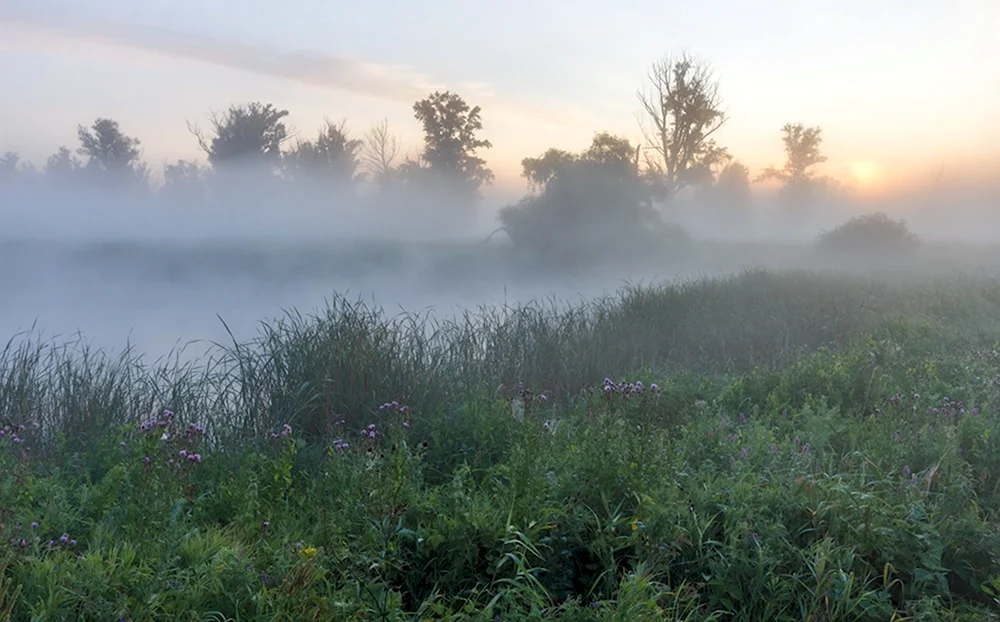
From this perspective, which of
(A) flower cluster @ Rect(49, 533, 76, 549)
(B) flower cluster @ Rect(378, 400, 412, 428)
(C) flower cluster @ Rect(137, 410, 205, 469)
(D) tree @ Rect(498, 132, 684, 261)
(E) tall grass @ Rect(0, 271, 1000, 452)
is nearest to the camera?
(A) flower cluster @ Rect(49, 533, 76, 549)

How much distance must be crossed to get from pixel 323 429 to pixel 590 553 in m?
3.01

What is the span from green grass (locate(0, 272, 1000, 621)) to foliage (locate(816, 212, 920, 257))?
1011 inches


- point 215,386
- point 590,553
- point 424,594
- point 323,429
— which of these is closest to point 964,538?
point 590,553

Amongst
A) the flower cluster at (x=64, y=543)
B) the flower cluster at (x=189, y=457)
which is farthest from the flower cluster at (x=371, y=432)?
the flower cluster at (x=64, y=543)

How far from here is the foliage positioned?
2905cm

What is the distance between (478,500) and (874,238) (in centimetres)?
3091

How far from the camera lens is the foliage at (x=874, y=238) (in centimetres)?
2905

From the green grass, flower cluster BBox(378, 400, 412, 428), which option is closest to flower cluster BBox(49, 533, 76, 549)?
the green grass

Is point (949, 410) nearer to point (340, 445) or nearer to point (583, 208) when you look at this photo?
point (340, 445)

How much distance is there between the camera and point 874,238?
29.4 metres

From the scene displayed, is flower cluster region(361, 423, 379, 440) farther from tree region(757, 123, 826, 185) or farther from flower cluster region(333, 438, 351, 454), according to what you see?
tree region(757, 123, 826, 185)

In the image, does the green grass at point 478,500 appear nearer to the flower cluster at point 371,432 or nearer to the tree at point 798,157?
the flower cluster at point 371,432

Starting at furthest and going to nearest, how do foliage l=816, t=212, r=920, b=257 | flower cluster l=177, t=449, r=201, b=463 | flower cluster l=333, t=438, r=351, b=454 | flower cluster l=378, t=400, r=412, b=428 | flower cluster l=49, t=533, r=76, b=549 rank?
foliage l=816, t=212, r=920, b=257, flower cluster l=378, t=400, r=412, b=428, flower cluster l=333, t=438, r=351, b=454, flower cluster l=177, t=449, r=201, b=463, flower cluster l=49, t=533, r=76, b=549

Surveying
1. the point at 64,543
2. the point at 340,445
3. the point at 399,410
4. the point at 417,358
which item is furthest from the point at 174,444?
the point at 417,358
